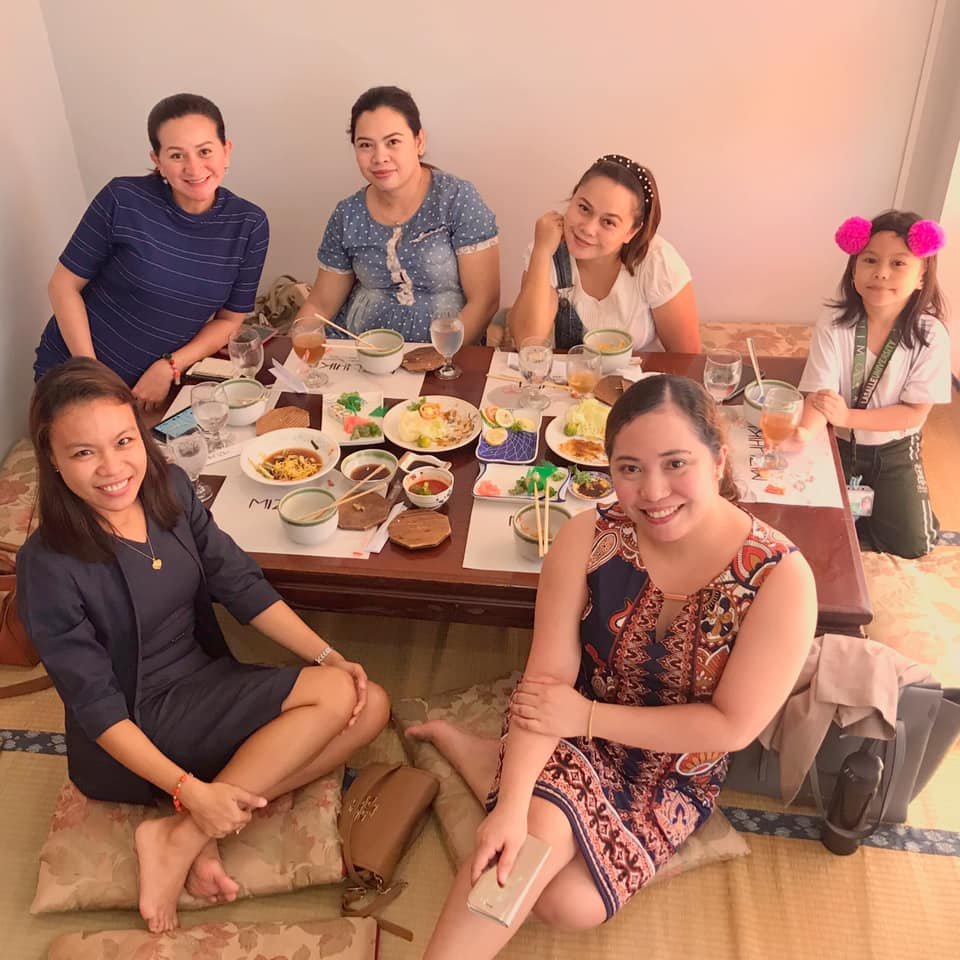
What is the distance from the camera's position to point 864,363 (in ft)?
7.81

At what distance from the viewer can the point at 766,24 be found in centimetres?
304

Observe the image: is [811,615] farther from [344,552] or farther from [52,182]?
[52,182]

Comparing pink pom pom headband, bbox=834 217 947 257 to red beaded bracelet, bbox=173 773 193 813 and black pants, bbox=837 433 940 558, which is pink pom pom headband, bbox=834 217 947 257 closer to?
black pants, bbox=837 433 940 558

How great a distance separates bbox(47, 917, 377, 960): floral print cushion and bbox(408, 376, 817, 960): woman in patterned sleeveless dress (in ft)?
0.84

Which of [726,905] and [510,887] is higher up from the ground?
[510,887]

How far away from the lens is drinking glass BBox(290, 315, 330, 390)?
2391 millimetres

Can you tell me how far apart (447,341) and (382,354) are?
0.19m

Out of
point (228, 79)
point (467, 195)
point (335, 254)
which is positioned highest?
point (228, 79)

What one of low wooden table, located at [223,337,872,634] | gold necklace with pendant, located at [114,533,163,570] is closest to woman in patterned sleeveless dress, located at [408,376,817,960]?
low wooden table, located at [223,337,872,634]

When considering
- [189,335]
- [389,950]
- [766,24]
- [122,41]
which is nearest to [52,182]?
[122,41]

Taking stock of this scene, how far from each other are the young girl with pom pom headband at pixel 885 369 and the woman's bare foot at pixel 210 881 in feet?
5.16

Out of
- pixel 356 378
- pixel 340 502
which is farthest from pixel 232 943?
pixel 356 378

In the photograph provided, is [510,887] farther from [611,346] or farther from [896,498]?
[896,498]

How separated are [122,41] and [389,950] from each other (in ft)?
10.4
